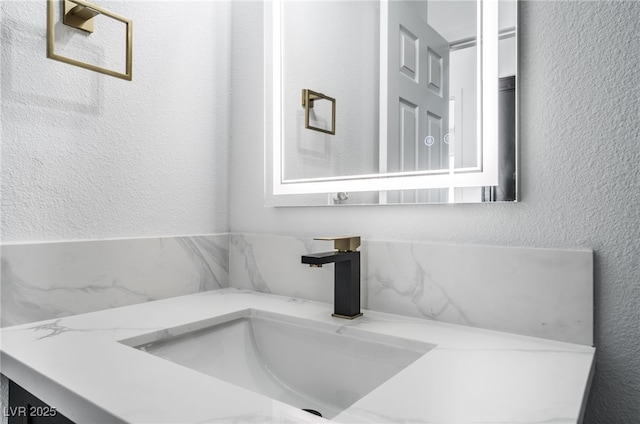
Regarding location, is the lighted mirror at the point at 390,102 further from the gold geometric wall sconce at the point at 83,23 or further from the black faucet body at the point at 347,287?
the gold geometric wall sconce at the point at 83,23

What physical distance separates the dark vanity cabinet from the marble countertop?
0.15ft

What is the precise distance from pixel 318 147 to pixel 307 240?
0.84ft

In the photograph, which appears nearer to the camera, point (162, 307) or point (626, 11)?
point (626, 11)

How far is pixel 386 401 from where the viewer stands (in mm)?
531

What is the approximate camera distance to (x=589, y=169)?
0.76 m

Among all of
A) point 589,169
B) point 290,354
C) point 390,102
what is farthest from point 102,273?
point 589,169

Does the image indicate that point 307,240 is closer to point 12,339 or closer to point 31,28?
point 12,339

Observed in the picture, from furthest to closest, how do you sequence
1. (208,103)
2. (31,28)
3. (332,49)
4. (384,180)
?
(208,103), (332,49), (384,180), (31,28)

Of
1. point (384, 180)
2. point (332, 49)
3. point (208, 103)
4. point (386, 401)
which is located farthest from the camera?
point (208, 103)

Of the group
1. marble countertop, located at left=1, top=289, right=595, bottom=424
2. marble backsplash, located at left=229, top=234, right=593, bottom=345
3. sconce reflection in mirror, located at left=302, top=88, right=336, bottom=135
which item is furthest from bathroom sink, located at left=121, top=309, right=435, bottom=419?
sconce reflection in mirror, located at left=302, top=88, right=336, bottom=135

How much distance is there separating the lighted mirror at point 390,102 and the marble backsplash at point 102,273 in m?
0.28

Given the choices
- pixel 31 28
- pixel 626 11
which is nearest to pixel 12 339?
pixel 31 28

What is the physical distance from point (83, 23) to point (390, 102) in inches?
28.0

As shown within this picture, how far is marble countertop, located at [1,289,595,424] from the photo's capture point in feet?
1.63
